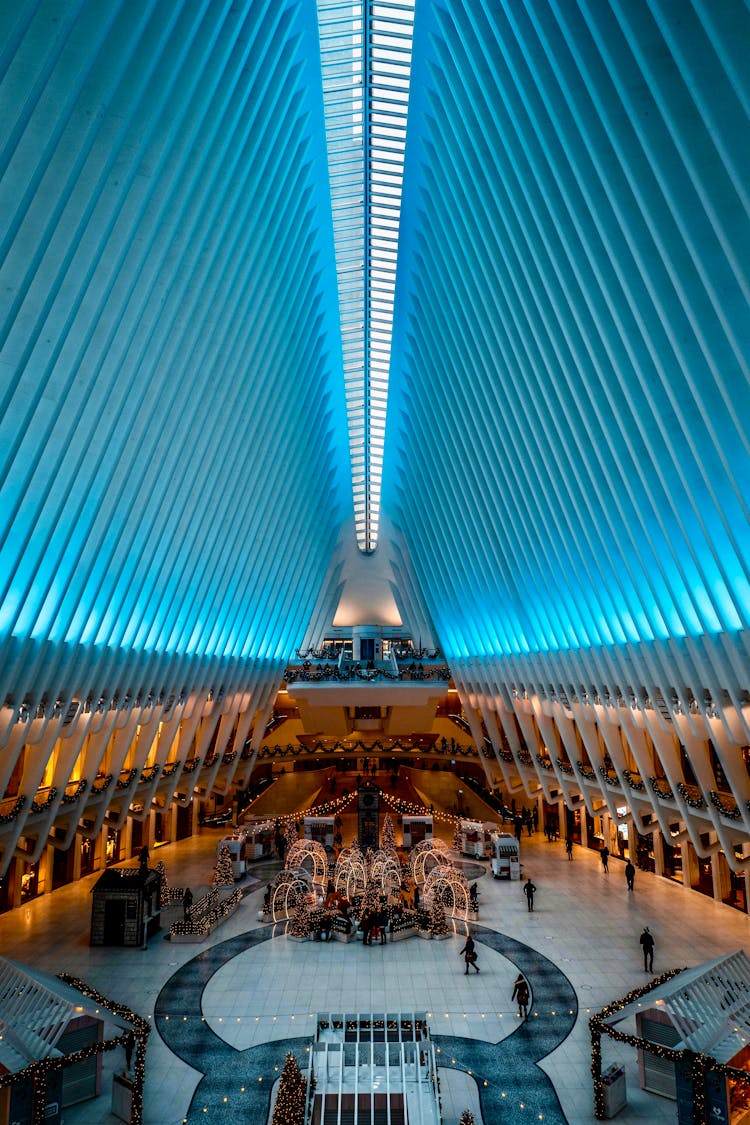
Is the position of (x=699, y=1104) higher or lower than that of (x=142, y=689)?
lower

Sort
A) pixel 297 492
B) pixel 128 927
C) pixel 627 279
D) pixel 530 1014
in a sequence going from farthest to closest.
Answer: pixel 297 492, pixel 128 927, pixel 530 1014, pixel 627 279

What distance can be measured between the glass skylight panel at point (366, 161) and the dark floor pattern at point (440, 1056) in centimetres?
1754

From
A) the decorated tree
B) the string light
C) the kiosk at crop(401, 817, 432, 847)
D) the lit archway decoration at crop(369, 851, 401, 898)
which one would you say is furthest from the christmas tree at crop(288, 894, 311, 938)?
the kiosk at crop(401, 817, 432, 847)

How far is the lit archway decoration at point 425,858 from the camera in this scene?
874 inches

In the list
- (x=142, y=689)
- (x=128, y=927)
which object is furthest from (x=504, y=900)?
(x=142, y=689)

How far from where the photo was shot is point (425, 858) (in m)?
22.8

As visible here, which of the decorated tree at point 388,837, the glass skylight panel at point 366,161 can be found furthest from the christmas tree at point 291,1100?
the decorated tree at point 388,837

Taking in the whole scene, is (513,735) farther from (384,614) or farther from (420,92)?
(420,92)

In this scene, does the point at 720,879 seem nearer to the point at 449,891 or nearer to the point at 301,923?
the point at 449,891

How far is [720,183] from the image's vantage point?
8.54m

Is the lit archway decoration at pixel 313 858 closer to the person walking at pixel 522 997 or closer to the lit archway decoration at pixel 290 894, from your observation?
the lit archway decoration at pixel 290 894

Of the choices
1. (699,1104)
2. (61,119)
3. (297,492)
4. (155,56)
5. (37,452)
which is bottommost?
(699,1104)

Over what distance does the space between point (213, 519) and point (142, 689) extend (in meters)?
5.39

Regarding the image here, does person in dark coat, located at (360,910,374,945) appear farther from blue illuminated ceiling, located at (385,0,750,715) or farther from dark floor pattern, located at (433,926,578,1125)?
blue illuminated ceiling, located at (385,0,750,715)
